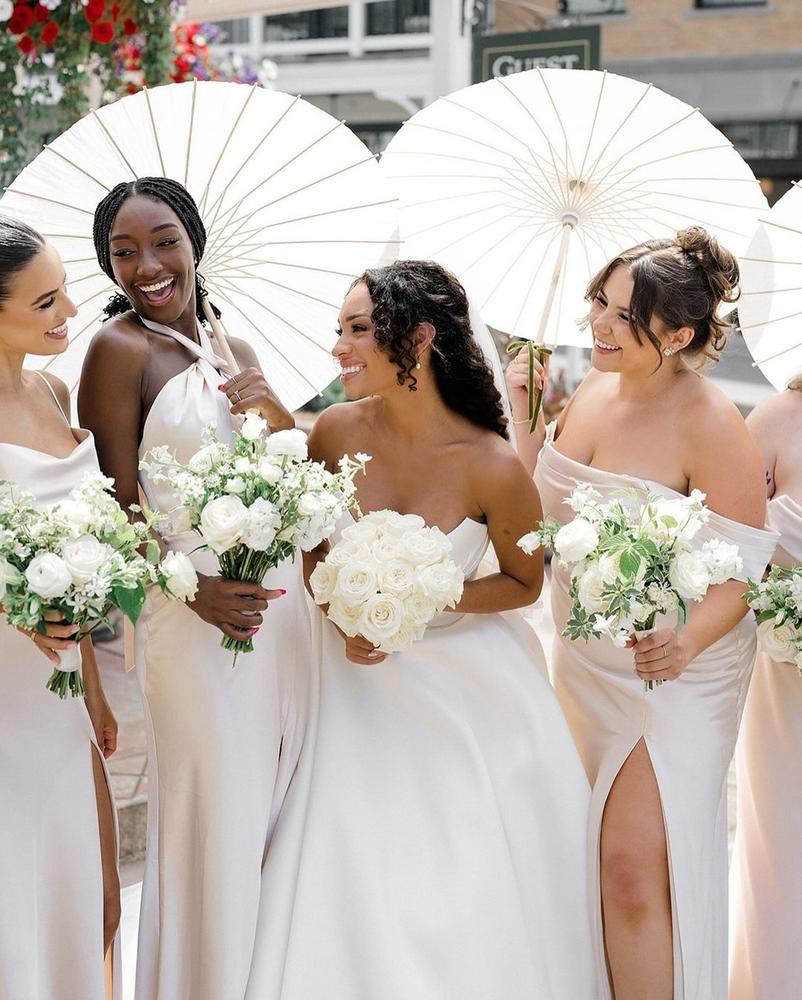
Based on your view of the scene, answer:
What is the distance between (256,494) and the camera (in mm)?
2771

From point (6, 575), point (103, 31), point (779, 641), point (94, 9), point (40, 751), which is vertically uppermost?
point (94, 9)

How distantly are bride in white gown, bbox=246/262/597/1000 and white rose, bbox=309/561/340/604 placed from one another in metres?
0.17

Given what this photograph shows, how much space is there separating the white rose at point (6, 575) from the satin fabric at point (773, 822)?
6.79ft

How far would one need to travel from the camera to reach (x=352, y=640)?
3.14 m

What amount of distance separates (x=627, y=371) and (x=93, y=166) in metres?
1.60

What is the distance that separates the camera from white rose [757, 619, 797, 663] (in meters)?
3.20

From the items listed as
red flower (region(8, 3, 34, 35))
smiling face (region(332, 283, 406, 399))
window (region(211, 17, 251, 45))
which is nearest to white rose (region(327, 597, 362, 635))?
smiling face (region(332, 283, 406, 399))

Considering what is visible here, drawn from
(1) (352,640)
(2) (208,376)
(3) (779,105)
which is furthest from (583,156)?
(3) (779,105)

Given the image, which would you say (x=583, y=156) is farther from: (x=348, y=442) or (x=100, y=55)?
(x=100, y=55)

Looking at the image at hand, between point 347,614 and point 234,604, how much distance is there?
0.90ft

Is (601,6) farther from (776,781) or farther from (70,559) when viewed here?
(70,559)

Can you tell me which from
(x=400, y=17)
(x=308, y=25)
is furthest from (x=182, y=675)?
(x=308, y=25)

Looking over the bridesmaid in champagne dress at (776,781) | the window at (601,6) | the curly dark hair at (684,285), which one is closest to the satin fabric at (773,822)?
the bridesmaid in champagne dress at (776,781)

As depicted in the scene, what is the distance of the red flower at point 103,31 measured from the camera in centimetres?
577
